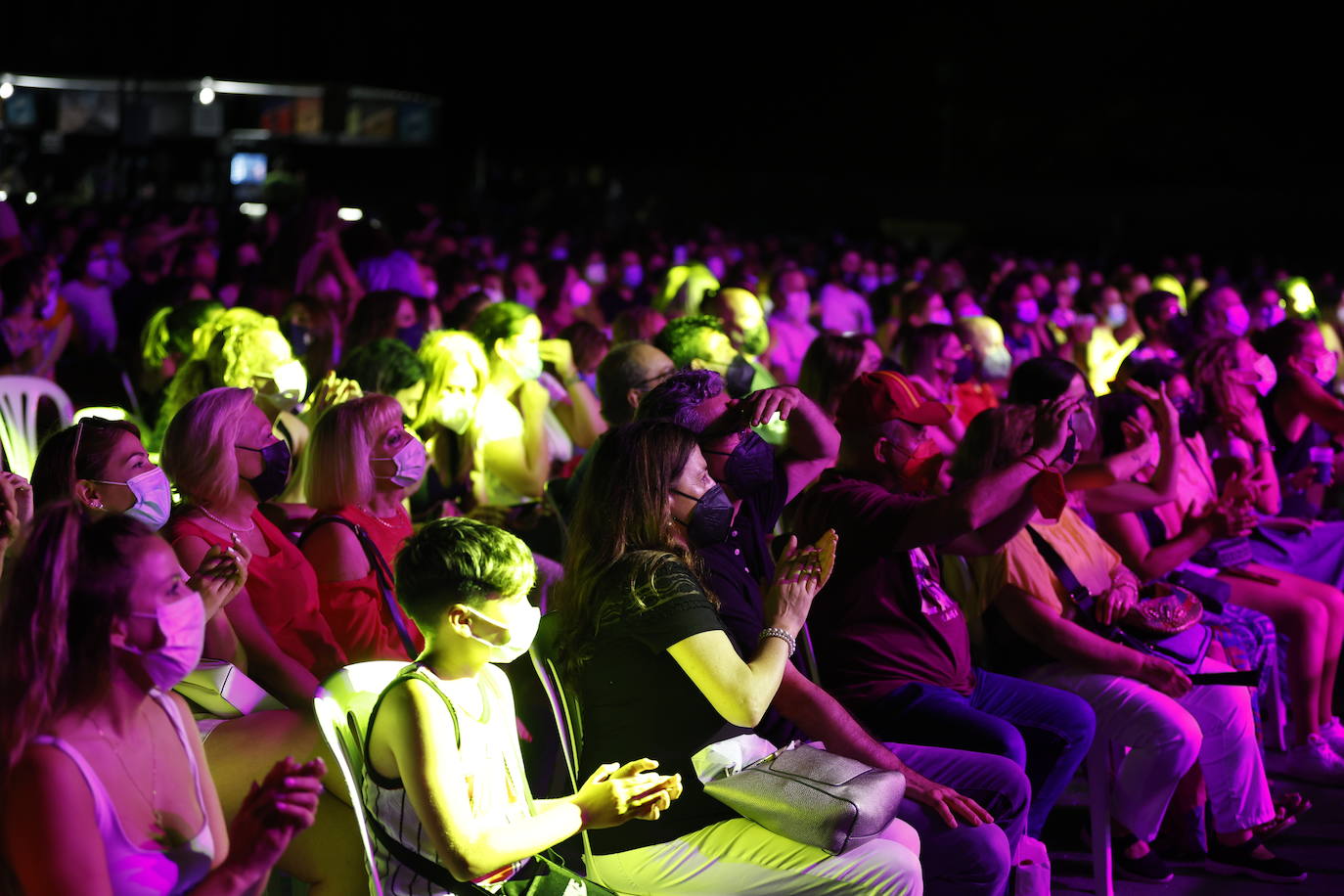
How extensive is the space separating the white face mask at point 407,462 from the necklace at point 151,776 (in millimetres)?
1677

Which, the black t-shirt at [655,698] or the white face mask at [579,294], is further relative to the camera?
the white face mask at [579,294]

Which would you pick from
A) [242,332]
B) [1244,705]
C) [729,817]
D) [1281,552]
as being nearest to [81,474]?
[729,817]

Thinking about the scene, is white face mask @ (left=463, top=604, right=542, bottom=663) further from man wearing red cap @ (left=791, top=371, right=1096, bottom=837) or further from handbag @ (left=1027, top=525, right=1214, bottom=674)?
handbag @ (left=1027, top=525, right=1214, bottom=674)

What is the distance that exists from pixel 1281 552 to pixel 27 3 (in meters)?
35.4

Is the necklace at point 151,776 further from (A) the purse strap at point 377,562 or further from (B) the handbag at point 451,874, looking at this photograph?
(A) the purse strap at point 377,562

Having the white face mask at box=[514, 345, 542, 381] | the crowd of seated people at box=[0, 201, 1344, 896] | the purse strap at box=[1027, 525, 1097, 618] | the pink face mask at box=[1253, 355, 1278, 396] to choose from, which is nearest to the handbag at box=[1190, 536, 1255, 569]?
the crowd of seated people at box=[0, 201, 1344, 896]

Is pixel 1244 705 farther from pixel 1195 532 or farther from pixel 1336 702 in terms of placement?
pixel 1336 702

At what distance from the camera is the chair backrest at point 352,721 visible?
2.39 metres

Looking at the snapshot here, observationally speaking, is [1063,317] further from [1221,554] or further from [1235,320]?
[1221,554]

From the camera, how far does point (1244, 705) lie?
165 inches

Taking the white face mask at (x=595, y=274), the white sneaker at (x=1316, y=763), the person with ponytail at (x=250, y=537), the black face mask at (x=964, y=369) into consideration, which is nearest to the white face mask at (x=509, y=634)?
the person with ponytail at (x=250, y=537)

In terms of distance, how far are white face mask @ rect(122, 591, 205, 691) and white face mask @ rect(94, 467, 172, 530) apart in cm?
111

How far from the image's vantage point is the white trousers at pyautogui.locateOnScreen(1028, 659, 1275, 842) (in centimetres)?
395

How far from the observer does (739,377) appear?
205 inches
